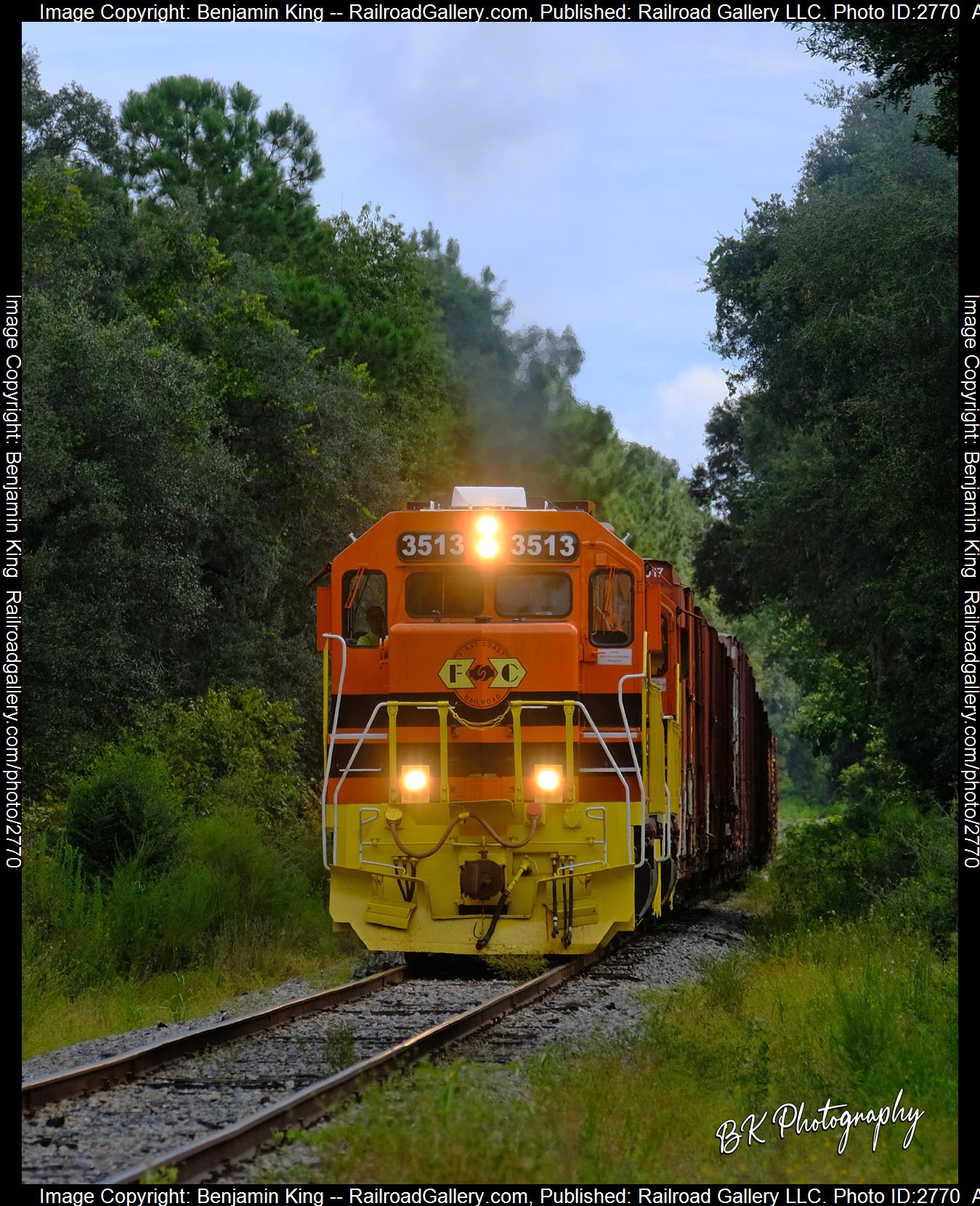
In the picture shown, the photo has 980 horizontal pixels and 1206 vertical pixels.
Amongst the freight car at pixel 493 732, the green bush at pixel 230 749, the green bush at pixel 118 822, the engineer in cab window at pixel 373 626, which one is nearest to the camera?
the freight car at pixel 493 732

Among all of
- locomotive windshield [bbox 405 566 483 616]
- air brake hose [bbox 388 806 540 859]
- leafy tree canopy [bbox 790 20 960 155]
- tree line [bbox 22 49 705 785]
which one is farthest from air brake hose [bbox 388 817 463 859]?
tree line [bbox 22 49 705 785]

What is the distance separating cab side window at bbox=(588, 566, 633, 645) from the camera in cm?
1284

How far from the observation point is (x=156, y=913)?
47.1ft

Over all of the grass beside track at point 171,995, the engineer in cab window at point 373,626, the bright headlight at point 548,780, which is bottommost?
the grass beside track at point 171,995

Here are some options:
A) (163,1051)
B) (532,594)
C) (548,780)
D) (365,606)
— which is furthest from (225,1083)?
(532,594)

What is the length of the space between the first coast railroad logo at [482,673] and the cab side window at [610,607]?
0.84 meters

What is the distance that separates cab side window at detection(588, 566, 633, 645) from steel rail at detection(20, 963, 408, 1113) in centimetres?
361

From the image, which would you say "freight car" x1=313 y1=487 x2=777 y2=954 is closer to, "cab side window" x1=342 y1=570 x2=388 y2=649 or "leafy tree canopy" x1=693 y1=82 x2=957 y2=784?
"cab side window" x1=342 y1=570 x2=388 y2=649

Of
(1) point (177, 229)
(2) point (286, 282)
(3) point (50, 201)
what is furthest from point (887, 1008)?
(2) point (286, 282)

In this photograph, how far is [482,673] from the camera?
1252 cm

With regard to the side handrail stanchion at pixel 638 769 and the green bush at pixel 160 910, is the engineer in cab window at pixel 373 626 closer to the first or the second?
the side handrail stanchion at pixel 638 769

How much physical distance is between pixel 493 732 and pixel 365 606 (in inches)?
68.6

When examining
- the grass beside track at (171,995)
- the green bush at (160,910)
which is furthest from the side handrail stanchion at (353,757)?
the green bush at (160,910)
